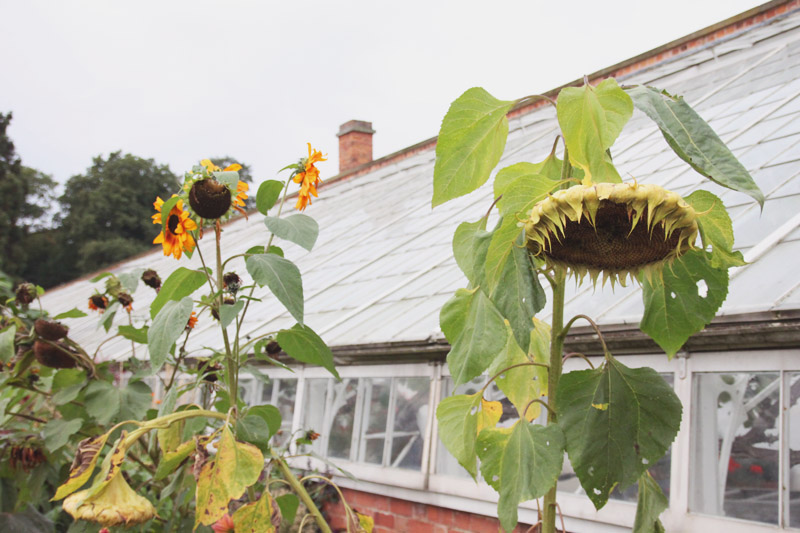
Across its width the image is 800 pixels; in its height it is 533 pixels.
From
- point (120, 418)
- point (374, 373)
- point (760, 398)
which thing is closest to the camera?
point (760, 398)

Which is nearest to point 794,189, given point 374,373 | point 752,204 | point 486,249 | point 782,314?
point 752,204

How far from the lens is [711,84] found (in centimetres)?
608

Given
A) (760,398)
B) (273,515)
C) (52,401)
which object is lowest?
(273,515)

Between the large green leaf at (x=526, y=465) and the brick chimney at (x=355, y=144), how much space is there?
13.5 metres

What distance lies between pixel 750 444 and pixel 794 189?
1.26 metres

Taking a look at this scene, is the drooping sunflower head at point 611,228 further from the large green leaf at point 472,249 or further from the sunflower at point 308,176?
the sunflower at point 308,176

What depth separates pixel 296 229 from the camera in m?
1.76

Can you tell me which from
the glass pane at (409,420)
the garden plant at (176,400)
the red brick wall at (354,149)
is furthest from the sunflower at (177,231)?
the red brick wall at (354,149)

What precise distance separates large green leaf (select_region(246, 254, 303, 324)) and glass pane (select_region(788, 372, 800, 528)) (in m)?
1.53

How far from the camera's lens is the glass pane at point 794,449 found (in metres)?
2.15

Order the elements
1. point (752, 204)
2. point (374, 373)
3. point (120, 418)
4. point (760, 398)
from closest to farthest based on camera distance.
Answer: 1. point (760, 398)
2. point (120, 418)
3. point (752, 204)
4. point (374, 373)

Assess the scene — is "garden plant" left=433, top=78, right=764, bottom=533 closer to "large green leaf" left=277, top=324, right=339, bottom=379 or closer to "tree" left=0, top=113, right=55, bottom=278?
"large green leaf" left=277, top=324, right=339, bottom=379

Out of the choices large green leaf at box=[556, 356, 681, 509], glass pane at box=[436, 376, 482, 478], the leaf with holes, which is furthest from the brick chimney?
large green leaf at box=[556, 356, 681, 509]

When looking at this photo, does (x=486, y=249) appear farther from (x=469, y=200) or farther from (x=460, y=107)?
(x=469, y=200)
